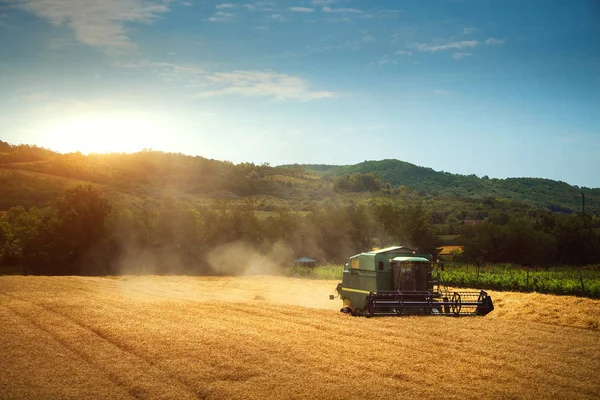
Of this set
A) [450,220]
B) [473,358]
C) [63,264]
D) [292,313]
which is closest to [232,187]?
[450,220]

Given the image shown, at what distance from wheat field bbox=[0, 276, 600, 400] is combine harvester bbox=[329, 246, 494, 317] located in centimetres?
110

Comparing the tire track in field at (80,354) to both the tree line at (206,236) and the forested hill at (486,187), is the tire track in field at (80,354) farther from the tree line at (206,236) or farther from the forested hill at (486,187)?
the forested hill at (486,187)

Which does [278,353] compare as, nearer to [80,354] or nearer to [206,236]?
[80,354]

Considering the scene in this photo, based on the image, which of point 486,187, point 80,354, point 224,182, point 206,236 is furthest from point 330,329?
point 486,187

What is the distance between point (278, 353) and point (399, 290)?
9603mm

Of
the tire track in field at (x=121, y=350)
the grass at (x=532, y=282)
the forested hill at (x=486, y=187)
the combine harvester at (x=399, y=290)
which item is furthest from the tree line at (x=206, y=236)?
the forested hill at (x=486, y=187)

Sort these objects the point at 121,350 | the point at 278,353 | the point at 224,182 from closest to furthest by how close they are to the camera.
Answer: the point at 278,353 → the point at 121,350 → the point at 224,182

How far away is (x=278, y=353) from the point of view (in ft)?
49.9

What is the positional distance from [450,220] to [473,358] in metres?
96.0

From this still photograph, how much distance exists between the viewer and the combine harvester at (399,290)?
22.4m

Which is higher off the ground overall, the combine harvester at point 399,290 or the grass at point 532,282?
the combine harvester at point 399,290

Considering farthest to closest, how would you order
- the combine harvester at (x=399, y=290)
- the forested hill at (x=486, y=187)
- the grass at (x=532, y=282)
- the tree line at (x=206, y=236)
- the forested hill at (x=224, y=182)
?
the forested hill at (x=486, y=187) → the forested hill at (x=224, y=182) → the tree line at (x=206, y=236) → the grass at (x=532, y=282) → the combine harvester at (x=399, y=290)

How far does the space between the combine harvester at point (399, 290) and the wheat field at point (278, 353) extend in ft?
3.60

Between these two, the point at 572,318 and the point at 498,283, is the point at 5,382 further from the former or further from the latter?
the point at 498,283
